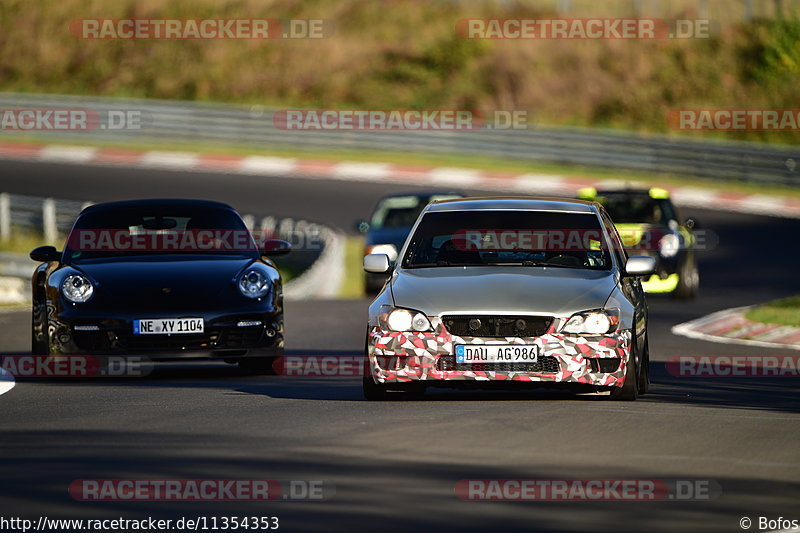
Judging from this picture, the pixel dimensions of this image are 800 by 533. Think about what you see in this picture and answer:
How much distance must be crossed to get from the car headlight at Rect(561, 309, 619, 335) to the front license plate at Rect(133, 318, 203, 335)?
3.50 meters

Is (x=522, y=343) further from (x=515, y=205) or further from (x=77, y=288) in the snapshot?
(x=77, y=288)

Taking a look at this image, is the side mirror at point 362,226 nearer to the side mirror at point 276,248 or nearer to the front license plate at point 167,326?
the side mirror at point 276,248

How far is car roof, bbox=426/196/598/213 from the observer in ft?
38.4

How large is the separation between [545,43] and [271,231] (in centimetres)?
2605

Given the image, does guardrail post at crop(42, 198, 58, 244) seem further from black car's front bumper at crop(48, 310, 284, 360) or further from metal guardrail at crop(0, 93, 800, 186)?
black car's front bumper at crop(48, 310, 284, 360)

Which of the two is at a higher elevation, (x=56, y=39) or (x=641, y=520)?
(x=56, y=39)

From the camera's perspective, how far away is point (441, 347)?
34.1 ft

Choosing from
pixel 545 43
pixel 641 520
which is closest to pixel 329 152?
pixel 545 43

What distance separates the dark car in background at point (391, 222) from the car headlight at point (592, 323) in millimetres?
12153

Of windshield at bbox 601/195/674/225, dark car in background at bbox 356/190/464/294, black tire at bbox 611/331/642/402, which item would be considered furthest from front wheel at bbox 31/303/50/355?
windshield at bbox 601/195/674/225

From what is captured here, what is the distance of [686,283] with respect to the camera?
22.5 m

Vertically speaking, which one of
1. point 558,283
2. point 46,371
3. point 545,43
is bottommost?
point 46,371

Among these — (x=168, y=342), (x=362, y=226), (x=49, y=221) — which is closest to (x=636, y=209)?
(x=362, y=226)

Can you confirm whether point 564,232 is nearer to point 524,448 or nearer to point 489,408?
point 489,408
